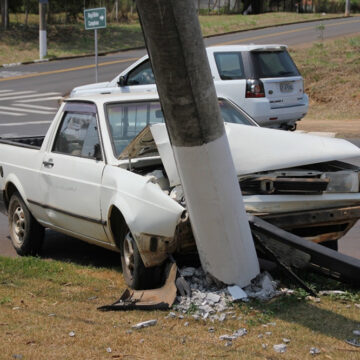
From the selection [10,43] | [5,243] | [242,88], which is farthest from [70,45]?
[5,243]

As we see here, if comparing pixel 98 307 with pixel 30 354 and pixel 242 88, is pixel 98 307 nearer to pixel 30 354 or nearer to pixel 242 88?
pixel 30 354

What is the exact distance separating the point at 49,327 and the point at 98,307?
541 millimetres

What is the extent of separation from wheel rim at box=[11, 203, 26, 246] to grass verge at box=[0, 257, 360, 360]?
1761 millimetres

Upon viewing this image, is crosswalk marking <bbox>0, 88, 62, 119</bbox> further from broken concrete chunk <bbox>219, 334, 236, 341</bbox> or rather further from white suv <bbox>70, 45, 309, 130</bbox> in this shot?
broken concrete chunk <bbox>219, 334, 236, 341</bbox>

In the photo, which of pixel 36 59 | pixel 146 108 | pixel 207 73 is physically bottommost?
pixel 36 59

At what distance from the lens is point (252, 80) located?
1569cm

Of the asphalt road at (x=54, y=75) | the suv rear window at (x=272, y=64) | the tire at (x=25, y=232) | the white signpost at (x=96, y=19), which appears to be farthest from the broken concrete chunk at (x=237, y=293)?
the white signpost at (x=96, y=19)

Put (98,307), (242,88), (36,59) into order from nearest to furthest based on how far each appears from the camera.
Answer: (98,307)
(242,88)
(36,59)

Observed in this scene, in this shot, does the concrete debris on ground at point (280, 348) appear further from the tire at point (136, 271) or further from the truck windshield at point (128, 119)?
the truck windshield at point (128, 119)

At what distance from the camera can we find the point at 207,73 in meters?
5.09

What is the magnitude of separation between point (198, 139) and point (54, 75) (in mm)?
28200

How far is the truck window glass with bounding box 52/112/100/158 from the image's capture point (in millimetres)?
7133

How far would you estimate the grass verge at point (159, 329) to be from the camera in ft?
15.6

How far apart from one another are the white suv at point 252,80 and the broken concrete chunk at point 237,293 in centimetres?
1006
